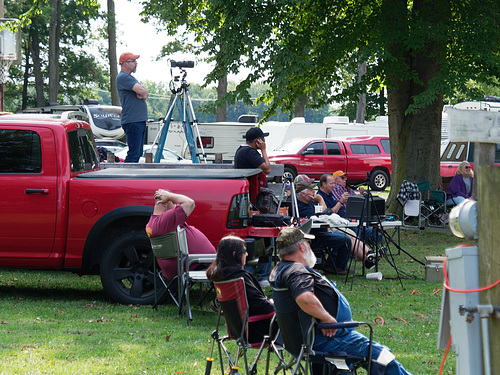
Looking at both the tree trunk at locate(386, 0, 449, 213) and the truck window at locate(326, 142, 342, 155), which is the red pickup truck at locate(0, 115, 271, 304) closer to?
the tree trunk at locate(386, 0, 449, 213)

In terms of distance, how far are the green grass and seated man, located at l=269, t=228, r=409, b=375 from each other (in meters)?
1.07

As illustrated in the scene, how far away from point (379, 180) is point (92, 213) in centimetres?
2053

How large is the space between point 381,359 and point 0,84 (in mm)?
13725

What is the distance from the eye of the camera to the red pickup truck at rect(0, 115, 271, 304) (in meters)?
8.00

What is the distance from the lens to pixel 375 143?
27688mm

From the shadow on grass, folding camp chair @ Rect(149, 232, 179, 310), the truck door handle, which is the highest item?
the truck door handle

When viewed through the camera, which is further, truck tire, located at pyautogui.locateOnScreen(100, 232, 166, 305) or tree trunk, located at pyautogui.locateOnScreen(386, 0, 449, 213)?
tree trunk, located at pyautogui.locateOnScreen(386, 0, 449, 213)

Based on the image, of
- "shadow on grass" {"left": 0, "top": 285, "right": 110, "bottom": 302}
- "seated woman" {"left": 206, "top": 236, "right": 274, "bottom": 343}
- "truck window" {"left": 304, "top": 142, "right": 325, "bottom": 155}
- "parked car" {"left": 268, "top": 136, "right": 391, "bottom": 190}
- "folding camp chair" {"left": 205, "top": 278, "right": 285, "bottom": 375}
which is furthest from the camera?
"truck window" {"left": 304, "top": 142, "right": 325, "bottom": 155}

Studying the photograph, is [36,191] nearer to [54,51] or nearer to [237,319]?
[237,319]

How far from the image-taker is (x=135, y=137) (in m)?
11.3

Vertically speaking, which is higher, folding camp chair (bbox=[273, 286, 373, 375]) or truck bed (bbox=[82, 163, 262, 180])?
truck bed (bbox=[82, 163, 262, 180])

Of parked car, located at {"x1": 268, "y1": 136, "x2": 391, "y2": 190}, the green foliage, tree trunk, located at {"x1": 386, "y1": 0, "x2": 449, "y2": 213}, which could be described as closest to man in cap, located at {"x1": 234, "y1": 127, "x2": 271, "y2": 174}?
tree trunk, located at {"x1": 386, "y1": 0, "x2": 449, "y2": 213}

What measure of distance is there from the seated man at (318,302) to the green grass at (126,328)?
107 centimetres

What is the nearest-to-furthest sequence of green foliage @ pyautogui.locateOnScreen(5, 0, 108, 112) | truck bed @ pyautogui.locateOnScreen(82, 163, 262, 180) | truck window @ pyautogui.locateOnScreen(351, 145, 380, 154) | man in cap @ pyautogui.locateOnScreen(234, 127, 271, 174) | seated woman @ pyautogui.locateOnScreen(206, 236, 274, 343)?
seated woman @ pyautogui.locateOnScreen(206, 236, 274, 343) < truck bed @ pyautogui.locateOnScreen(82, 163, 262, 180) < man in cap @ pyautogui.locateOnScreen(234, 127, 271, 174) < truck window @ pyautogui.locateOnScreen(351, 145, 380, 154) < green foliage @ pyautogui.locateOnScreen(5, 0, 108, 112)
